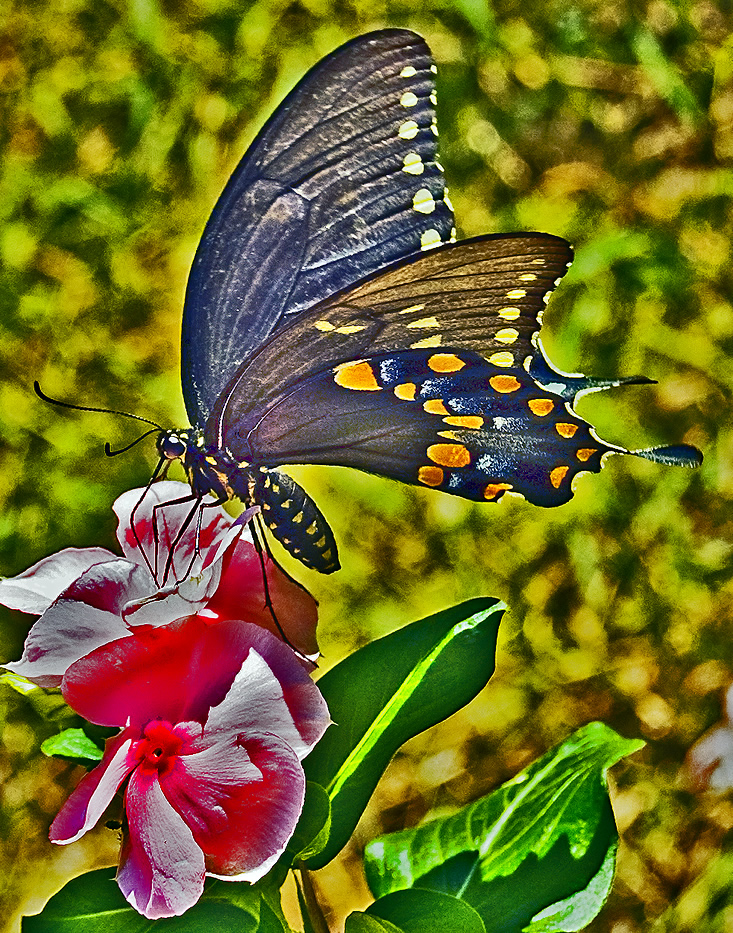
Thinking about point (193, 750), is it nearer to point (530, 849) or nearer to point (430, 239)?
point (530, 849)

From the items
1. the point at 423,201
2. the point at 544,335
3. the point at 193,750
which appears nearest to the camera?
the point at 193,750

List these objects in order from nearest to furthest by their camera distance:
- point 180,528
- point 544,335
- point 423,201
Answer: point 180,528, point 423,201, point 544,335

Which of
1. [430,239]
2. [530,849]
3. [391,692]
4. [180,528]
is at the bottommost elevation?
[530,849]

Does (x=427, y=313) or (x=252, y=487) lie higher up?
(x=427, y=313)

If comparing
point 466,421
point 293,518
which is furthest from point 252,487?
point 466,421

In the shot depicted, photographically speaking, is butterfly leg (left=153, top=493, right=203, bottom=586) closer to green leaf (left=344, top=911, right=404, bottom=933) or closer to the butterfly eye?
the butterfly eye

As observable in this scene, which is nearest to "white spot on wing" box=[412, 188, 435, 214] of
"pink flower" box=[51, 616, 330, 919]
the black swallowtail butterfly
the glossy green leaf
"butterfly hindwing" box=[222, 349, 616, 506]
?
the black swallowtail butterfly

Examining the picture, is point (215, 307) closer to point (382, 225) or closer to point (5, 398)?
point (382, 225)
